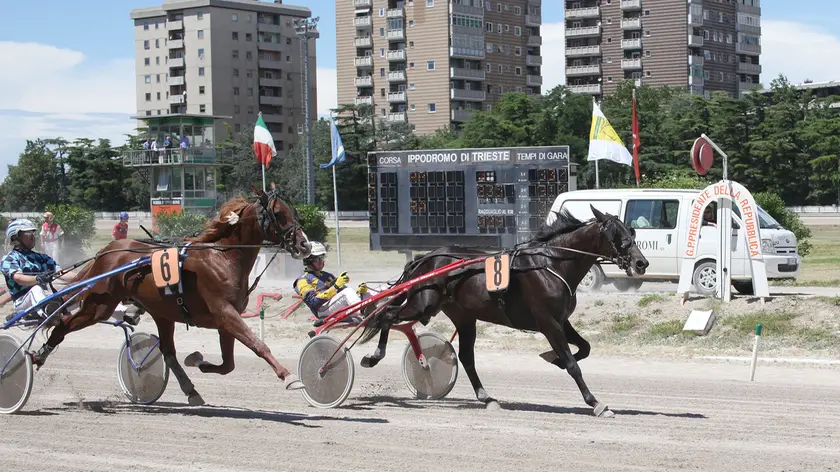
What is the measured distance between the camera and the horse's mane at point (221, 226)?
967cm

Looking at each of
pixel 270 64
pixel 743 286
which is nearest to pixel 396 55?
pixel 270 64

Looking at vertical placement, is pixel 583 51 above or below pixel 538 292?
above

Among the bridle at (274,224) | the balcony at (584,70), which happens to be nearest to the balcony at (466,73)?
the balcony at (584,70)

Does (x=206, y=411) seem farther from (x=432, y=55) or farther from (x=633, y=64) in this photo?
(x=633, y=64)

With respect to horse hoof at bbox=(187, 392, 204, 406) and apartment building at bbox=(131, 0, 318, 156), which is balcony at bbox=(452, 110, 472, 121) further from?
horse hoof at bbox=(187, 392, 204, 406)

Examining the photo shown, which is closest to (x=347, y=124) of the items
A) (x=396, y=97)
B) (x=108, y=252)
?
(x=396, y=97)

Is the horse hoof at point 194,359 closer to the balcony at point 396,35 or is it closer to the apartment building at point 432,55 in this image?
the apartment building at point 432,55

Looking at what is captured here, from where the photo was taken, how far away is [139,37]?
106188 mm

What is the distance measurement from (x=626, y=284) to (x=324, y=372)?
11566mm

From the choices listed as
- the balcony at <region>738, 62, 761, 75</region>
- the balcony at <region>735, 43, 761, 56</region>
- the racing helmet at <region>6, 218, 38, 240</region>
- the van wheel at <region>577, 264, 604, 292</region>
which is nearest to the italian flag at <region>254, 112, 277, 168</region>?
the van wheel at <region>577, 264, 604, 292</region>

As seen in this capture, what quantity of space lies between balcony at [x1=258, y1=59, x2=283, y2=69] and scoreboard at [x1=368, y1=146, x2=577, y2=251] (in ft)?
279

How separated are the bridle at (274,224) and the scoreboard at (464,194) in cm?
1176

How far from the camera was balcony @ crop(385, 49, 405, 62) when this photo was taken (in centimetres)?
9362

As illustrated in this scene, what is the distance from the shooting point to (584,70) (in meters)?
99.9
